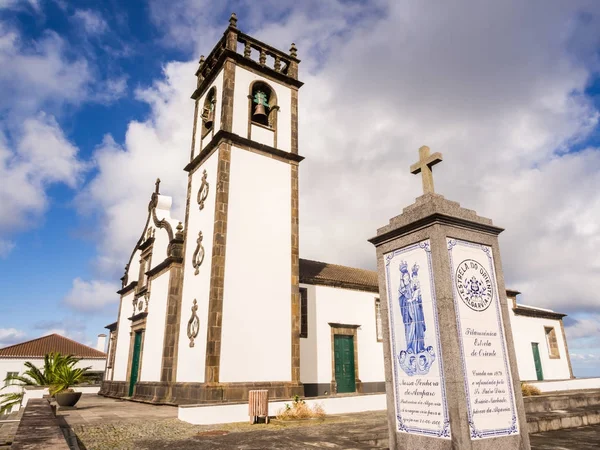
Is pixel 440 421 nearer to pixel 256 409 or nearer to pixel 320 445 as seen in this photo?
pixel 320 445

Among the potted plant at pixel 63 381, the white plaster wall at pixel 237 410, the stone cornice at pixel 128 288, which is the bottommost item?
the white plaster wall at pixel 237 410

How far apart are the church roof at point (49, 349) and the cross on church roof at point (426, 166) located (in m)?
35.8

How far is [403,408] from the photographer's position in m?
4.91

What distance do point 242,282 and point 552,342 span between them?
20.7m

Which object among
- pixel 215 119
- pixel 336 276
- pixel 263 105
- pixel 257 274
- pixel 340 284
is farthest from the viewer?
pixel 336 276

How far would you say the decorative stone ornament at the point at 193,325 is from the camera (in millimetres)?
12414

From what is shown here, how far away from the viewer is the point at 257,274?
1280 cm

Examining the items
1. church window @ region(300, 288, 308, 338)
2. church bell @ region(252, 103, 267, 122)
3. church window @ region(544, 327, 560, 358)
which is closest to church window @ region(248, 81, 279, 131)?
church bell @ region(252, 103, 267, 122)

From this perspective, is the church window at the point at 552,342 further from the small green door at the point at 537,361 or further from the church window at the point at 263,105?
the church window at the point at 263,105

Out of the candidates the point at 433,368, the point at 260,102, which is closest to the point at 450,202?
the point at 433,368

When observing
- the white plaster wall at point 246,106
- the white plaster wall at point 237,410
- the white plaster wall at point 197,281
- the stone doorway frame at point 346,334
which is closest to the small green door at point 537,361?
the stone doorway frame at point 346,334

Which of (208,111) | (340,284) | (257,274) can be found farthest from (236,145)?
(340,284)

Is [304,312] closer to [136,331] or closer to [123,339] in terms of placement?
[136,331]

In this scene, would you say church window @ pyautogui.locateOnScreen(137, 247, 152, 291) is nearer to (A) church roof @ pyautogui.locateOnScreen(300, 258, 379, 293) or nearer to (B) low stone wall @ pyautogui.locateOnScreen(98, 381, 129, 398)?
(B) low stone wall @ pyautogui.locateOnScreen(98, 381, 129, 398)
